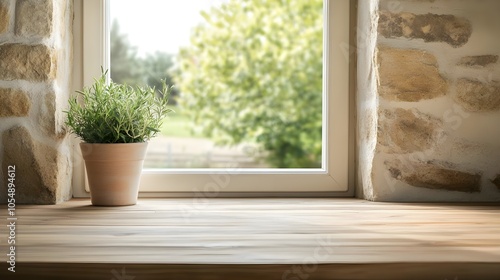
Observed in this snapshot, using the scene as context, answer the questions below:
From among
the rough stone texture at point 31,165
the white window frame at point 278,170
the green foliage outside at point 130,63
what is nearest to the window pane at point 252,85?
the green foliage outside at point 130,63

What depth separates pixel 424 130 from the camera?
189 centimetres

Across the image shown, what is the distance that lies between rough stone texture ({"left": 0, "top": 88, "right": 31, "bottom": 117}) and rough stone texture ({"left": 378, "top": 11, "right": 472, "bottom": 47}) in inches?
41.1

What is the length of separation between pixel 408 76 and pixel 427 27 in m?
0.16

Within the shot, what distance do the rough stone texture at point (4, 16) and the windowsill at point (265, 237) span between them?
51 centimetres

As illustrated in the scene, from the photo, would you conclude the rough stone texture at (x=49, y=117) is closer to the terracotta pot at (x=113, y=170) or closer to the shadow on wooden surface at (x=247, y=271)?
the terracotta pot at (x=113, y=170)

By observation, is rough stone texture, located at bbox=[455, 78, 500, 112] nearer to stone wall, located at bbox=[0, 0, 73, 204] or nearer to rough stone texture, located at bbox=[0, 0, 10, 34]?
stone wall, located at bbox=[0, 0, 73, 204]

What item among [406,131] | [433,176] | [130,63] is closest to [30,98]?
[406,131]

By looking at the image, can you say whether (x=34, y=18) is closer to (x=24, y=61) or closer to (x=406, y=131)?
(x=24, y=61)

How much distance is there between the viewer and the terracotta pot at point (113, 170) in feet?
5.73

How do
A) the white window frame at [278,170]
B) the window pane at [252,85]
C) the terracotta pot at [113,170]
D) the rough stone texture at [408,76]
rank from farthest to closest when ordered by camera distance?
1. the window pane at [252,85]
2. the white window frame at [278,170]
3. the rough stone texture at [408,76]
4. the terracotta pot at [113,170]

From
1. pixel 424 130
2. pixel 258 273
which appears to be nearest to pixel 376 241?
pixel 258 273

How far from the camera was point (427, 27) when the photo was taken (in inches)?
74.2

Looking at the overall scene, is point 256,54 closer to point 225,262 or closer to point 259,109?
point 259,109

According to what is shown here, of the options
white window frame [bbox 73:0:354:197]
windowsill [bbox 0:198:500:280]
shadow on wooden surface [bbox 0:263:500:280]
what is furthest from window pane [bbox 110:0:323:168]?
shadow on wooden surface [bbox 0:263:500:280]
